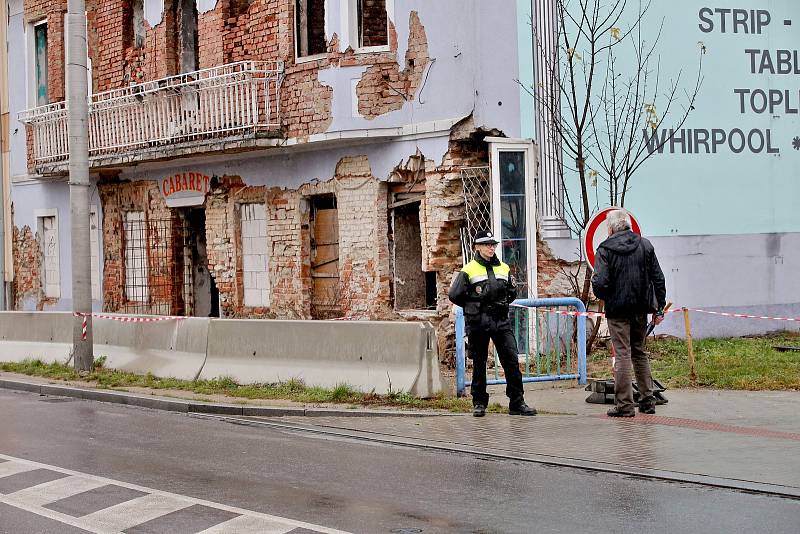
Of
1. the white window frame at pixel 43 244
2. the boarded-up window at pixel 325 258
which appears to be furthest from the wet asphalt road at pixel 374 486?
the white window frame at pixel 43 244

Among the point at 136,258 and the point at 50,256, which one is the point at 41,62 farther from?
the point at 136,258

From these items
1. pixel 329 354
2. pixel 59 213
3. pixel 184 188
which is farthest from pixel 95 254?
pixel 329 354

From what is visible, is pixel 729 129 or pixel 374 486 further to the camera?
pixel 729 129

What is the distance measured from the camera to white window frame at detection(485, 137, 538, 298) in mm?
17312

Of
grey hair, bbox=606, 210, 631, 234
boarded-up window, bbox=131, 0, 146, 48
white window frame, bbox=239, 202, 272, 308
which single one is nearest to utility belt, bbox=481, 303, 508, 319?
grey hair, bbox=606, 210, 631, 234

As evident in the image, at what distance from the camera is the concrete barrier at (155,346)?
16.5m

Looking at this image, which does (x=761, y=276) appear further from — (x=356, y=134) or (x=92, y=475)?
(x=92, y=475)

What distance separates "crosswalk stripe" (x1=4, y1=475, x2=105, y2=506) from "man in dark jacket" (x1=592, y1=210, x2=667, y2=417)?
17.5 ft

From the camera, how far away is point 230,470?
992 centimetres

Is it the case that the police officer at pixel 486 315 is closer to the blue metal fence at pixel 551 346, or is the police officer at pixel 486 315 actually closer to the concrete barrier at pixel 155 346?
the blue metal fence at pixel 551 346

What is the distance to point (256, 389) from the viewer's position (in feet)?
49.5

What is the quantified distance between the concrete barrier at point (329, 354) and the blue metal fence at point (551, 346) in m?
0.55

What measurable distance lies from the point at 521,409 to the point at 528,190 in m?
5.46

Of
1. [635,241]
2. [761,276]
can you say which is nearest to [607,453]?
[635,241]
